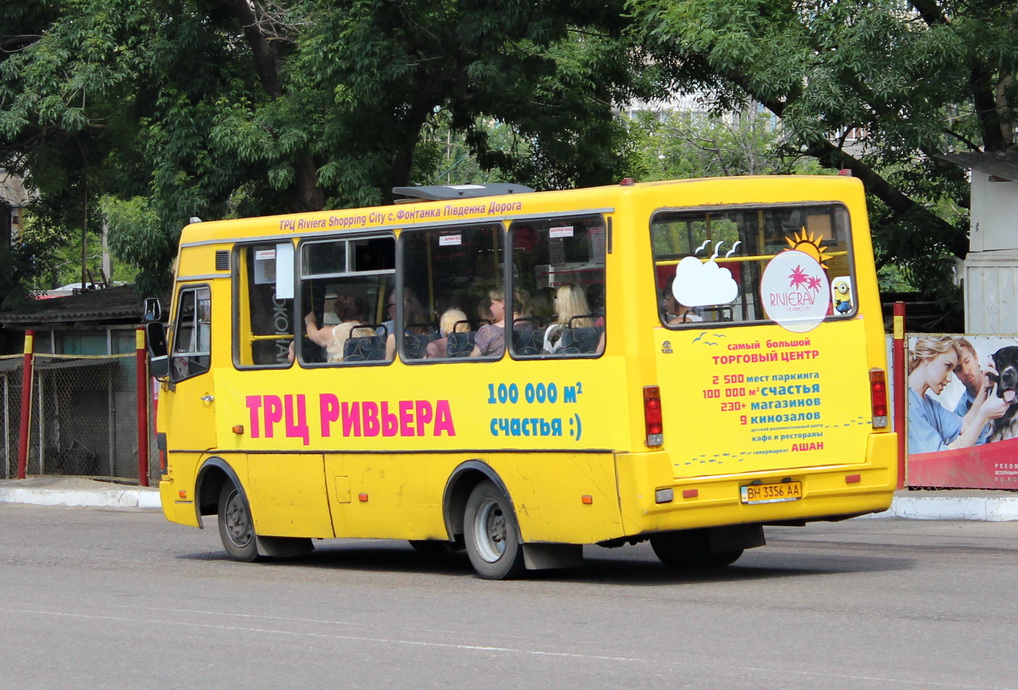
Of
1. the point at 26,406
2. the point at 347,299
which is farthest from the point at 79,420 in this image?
the point at 347,299

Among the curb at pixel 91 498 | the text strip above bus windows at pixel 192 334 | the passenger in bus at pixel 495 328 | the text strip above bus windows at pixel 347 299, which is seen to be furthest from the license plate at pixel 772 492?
the curb at pixel 91 498

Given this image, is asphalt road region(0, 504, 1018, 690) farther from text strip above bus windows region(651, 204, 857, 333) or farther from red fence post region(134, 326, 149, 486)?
red fence post region(134, 326, 149, 486)

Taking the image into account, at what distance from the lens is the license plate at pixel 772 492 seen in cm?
1055

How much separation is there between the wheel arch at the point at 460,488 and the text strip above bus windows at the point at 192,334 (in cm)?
308

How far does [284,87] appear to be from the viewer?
2300 cm

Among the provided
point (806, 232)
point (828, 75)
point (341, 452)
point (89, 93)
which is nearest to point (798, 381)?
point (806, 232)

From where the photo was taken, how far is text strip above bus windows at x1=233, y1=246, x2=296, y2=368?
1289 centimetres

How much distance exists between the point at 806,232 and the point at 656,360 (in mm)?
1522

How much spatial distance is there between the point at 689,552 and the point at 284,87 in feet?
43.2

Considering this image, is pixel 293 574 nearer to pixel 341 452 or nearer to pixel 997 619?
pixel 341 452

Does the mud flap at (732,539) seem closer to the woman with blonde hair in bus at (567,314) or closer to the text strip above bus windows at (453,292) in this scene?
the woman with blonde hair in bus at (567,314)

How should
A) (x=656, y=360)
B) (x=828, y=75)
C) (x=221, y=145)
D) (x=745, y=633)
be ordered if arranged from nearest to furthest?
(x=745, y=633) < (x=656, y=360) < (x=828, y=75) < (x=221, y=145)

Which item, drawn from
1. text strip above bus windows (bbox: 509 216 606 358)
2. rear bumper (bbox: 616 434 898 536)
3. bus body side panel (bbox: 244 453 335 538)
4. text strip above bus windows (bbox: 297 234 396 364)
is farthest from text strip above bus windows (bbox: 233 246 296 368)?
rear bumper (bbox: 616 434 898 536)

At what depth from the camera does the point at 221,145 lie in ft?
72.0
